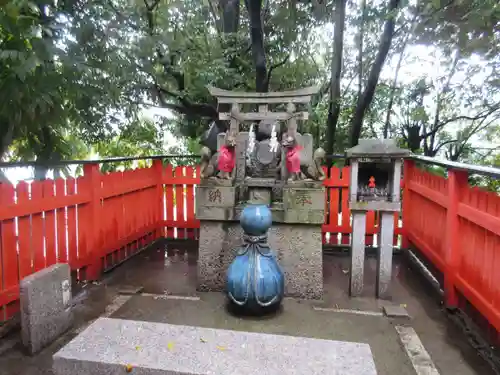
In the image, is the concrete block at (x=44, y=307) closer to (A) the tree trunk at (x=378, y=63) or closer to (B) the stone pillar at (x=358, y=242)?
(B) the stone pillar at (x=358, y=242)

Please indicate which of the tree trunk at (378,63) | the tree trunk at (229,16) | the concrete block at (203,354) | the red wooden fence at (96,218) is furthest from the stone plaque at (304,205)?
the tree trunk at (229,16)

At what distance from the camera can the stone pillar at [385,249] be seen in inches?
182

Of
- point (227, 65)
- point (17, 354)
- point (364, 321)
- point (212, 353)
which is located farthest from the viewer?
point (227, 65)

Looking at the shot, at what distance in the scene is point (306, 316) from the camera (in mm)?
4262

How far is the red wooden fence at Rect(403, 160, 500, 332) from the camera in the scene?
11.2 feet

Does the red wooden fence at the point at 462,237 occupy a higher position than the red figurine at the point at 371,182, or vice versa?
the red figurine at the point at 371,182

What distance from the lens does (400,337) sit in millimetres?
3789

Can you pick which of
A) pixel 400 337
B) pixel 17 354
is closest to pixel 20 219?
pixel 17 354

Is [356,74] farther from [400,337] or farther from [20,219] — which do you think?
[20,219]

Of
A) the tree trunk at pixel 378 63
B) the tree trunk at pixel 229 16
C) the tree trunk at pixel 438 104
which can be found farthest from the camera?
the tree trunk at pixel 438 104

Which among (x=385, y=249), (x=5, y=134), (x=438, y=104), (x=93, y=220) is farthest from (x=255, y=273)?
(x=438, y=104)

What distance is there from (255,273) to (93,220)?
249cm

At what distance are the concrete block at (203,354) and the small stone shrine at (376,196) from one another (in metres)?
2.54

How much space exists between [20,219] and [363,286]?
165 inches
